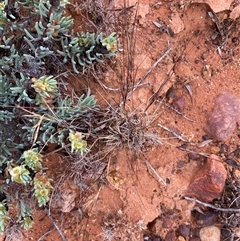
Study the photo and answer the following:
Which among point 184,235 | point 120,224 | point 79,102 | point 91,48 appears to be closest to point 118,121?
point 79,102

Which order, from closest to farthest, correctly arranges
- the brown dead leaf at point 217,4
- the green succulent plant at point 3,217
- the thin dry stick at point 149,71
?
A: 1. the green succulent plant at point 3,217
2. the thin dry stick at point 149,71
3. the brown dead leaf at point 217,4

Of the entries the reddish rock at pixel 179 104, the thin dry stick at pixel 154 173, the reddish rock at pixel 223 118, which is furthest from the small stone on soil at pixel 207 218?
the reddish rock at pixel 179 104

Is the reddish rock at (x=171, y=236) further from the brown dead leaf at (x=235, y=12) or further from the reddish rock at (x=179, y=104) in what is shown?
the brown dead leaf at (x=235, y=12)

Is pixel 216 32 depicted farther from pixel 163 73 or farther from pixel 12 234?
pixel 12 234

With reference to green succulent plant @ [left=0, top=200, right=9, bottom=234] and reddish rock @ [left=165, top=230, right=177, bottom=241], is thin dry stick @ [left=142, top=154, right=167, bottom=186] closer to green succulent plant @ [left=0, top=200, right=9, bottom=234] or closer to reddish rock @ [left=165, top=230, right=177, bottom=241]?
reddish rock @ [left=165, top=230, right=177, bottom=241]

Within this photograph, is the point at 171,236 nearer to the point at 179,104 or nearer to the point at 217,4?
the point at 179,104
